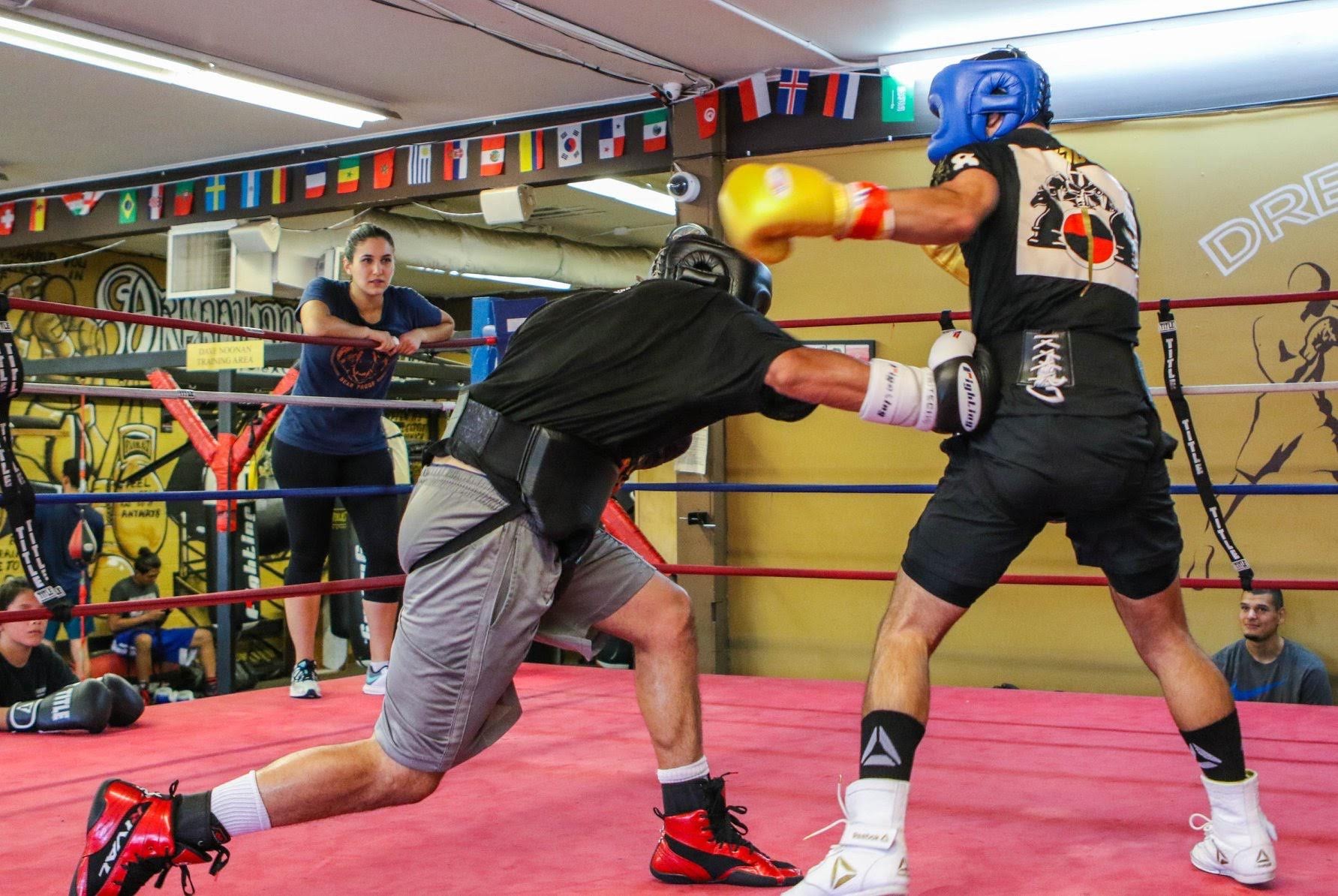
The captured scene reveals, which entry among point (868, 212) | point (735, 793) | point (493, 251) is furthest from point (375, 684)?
point (493, 251)

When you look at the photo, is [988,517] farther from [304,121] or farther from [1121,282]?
[304,121]

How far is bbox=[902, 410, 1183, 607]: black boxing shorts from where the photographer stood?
1674mm

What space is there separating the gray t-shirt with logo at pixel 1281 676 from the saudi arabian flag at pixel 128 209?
18.8 ft

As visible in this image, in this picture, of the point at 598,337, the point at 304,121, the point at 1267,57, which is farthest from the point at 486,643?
the point at 304,121

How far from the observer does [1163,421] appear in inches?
164

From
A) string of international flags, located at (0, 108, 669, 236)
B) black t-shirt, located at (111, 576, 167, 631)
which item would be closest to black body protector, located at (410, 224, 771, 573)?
string of international flags, located at (0, 108, 669, 236)

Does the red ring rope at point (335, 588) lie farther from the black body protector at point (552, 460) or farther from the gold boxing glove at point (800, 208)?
the gold boxing glove at point (800, 208)

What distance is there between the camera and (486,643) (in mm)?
1702

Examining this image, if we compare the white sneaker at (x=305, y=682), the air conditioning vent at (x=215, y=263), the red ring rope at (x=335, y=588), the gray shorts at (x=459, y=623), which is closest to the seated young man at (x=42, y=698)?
the red ring rope at (x=335, y=588)

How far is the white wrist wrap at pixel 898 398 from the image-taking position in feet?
5.27

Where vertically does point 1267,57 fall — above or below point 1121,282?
above

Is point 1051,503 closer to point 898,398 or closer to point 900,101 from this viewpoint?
point 898,398

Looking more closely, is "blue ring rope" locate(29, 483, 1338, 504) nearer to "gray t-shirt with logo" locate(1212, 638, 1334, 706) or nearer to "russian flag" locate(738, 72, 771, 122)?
"gray t-shirt with logo" locate(1212, 638, 1334, 706)

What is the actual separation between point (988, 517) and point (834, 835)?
0.66 meters
